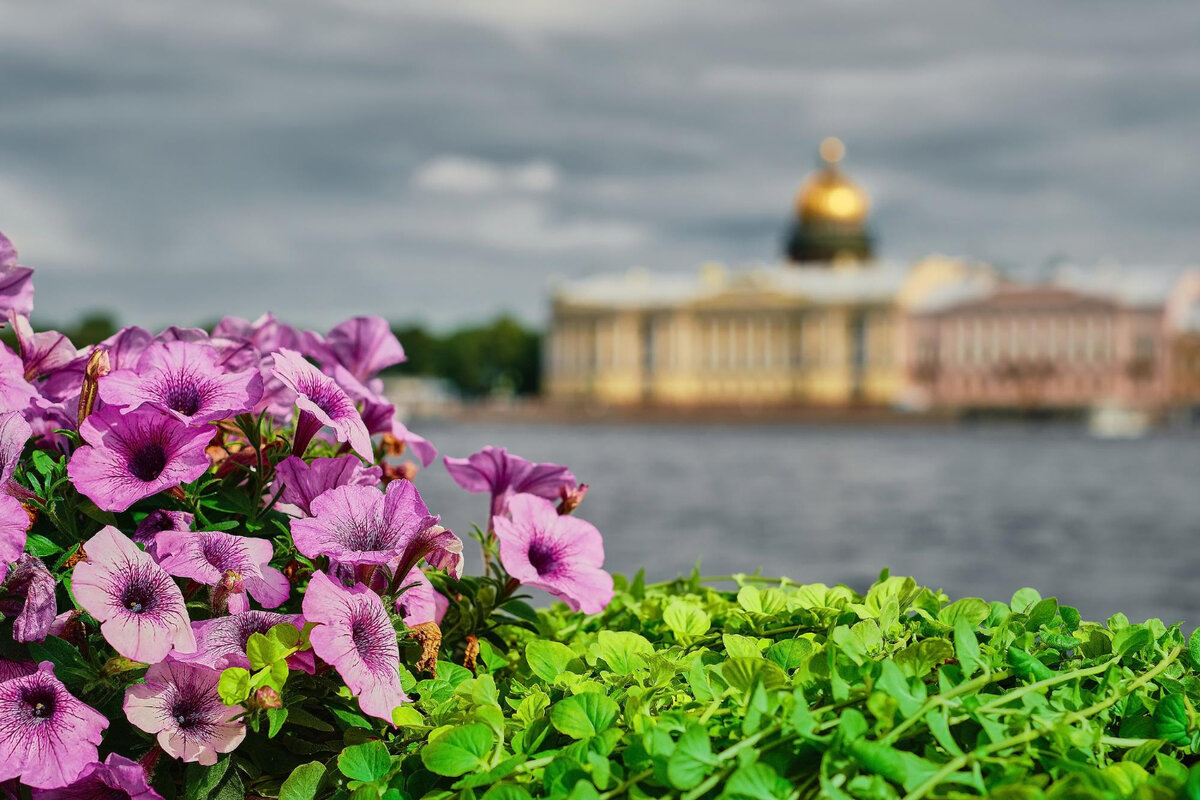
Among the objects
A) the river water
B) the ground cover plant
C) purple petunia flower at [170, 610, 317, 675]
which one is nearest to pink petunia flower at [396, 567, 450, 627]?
the ground cover plant

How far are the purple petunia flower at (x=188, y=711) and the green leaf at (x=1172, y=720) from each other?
749 mm

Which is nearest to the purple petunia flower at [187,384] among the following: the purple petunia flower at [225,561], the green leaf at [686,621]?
the purple petunia flower at [225,561]

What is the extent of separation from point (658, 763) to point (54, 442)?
2.41 ft

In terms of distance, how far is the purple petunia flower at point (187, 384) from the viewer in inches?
45.6

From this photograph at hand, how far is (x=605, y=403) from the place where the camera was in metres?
68.4

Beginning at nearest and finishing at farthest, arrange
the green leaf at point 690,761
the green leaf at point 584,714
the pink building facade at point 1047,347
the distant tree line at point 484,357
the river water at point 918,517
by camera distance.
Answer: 1. the green leaf at point 690,761
2. the green leaf at point 584,714
3. the river water at point 918,517
4. the pink building facade at point 1047,347
5. the distant tree line at point 484,357

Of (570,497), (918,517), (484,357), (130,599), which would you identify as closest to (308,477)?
(130,599)

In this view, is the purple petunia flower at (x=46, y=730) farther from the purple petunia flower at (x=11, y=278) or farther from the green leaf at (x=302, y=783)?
the purple petunia flower at (x=11, y=278)

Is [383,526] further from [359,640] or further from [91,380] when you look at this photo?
[91,380]

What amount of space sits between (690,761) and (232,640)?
1.38ft

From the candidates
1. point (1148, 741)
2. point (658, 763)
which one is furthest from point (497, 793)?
point (1148, 741)

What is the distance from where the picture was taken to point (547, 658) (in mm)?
1212

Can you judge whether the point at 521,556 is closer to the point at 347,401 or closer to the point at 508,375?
the point at 347,401

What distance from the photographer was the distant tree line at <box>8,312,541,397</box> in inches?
2968
